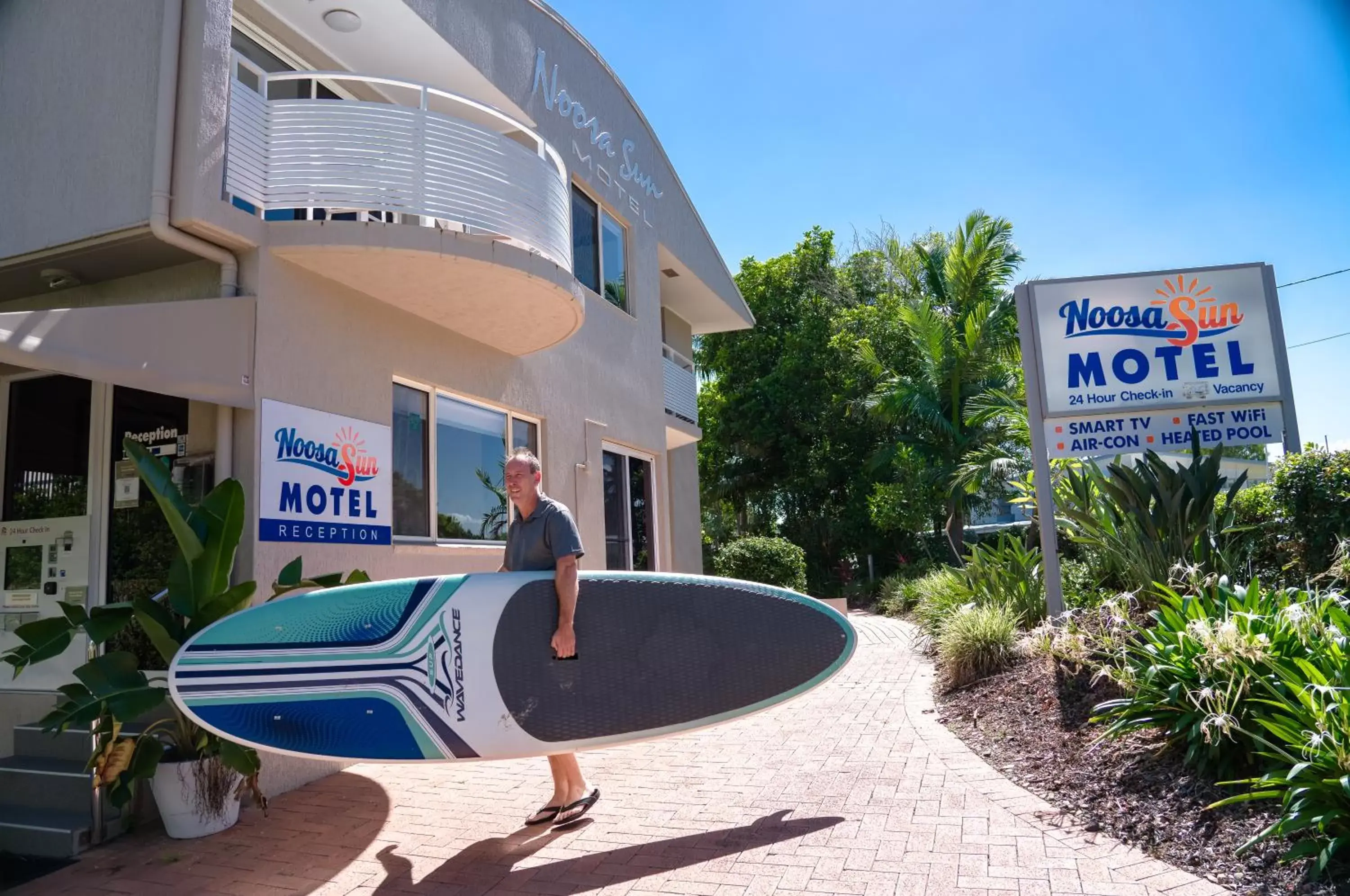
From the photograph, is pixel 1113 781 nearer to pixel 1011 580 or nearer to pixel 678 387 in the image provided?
pixel 1011 580

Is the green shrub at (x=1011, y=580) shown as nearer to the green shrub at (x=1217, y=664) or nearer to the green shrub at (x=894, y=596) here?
the green shrub at (x=1217, y=664)

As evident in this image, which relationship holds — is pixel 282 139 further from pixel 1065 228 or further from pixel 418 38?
pixel 1065 228

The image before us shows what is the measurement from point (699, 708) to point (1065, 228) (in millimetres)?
11769

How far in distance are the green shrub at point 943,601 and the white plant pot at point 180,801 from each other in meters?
6.63

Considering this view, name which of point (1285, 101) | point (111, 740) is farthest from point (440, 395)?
point (1285, 101)

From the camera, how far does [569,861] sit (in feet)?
13.1

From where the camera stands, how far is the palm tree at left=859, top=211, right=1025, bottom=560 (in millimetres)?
19562

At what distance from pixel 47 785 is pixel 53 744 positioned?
1.68 feet

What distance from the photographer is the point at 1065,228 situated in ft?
43.9

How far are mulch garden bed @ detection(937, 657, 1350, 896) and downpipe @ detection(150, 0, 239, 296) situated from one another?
6.04 meters

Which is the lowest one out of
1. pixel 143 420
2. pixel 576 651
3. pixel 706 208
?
pixel 576 651

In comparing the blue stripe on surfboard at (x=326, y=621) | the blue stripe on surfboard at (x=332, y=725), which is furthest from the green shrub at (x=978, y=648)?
the blue stripe on surfboard at (x=332, y=725)

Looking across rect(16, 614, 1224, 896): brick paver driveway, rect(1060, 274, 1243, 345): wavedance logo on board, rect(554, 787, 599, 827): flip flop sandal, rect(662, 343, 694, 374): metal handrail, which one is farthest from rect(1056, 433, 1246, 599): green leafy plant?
rect(662, 343, 694, 374): metal handrail

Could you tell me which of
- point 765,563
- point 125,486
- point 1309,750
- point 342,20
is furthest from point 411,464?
point 765,563
